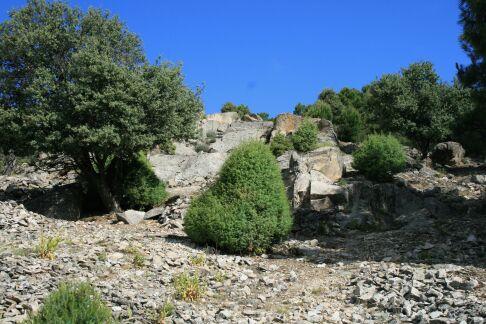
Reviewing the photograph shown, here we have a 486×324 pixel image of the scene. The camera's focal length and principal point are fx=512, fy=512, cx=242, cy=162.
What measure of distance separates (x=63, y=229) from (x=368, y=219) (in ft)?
27.5

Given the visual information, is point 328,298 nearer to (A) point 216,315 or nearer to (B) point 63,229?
(A) point 216,315

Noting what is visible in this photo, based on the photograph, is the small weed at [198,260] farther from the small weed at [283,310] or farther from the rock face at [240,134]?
the rock face at [240,134]

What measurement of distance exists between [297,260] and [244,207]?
5.17 ft

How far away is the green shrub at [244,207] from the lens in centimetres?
1068

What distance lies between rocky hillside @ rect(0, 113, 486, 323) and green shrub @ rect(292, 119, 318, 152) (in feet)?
18.7

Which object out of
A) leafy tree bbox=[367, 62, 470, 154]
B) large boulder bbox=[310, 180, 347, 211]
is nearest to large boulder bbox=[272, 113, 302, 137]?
leafy tree bbox=[367, 62, 470, 154]

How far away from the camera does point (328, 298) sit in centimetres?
832

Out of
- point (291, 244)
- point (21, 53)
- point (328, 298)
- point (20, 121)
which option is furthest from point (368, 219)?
point (21, 53)

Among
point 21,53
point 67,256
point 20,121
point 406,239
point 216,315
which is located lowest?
point 216,315

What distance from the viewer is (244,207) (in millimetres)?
10766

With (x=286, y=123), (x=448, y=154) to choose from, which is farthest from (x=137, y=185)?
(x=448, y=154)

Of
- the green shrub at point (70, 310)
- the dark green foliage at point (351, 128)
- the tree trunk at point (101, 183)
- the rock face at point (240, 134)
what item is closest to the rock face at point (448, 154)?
the rock face at point (240, 134)

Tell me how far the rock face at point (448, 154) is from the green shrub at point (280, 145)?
7.88 m

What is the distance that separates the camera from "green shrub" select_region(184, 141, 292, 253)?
10680mm
